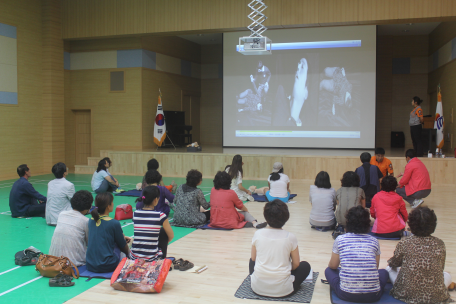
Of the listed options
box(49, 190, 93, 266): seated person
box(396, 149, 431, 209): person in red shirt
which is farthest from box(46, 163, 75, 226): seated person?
box(396, 149, 431, 209): person in red shirt

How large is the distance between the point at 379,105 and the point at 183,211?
486 inches

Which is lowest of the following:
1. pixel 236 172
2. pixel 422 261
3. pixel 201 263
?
pixel 201 263

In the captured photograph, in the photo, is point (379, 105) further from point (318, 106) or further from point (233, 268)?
point (233, 268)

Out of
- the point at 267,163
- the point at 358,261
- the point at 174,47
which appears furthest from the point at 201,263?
the point at 174,47

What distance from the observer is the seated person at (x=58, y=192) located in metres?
5.83

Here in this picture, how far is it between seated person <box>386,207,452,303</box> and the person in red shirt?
393 cm

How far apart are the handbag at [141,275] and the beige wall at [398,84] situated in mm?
13717

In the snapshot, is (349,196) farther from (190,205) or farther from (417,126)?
(417,126)

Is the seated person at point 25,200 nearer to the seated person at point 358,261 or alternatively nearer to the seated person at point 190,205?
the seated person at point 190,205

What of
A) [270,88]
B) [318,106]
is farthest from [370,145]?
[270,88]

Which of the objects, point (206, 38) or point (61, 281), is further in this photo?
point (206, 38)

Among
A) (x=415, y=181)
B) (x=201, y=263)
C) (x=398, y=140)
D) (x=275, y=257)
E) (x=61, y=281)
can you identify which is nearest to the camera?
(x=275, y=257)

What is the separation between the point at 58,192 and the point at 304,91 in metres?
8.62

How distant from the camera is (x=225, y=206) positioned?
5703 mm
